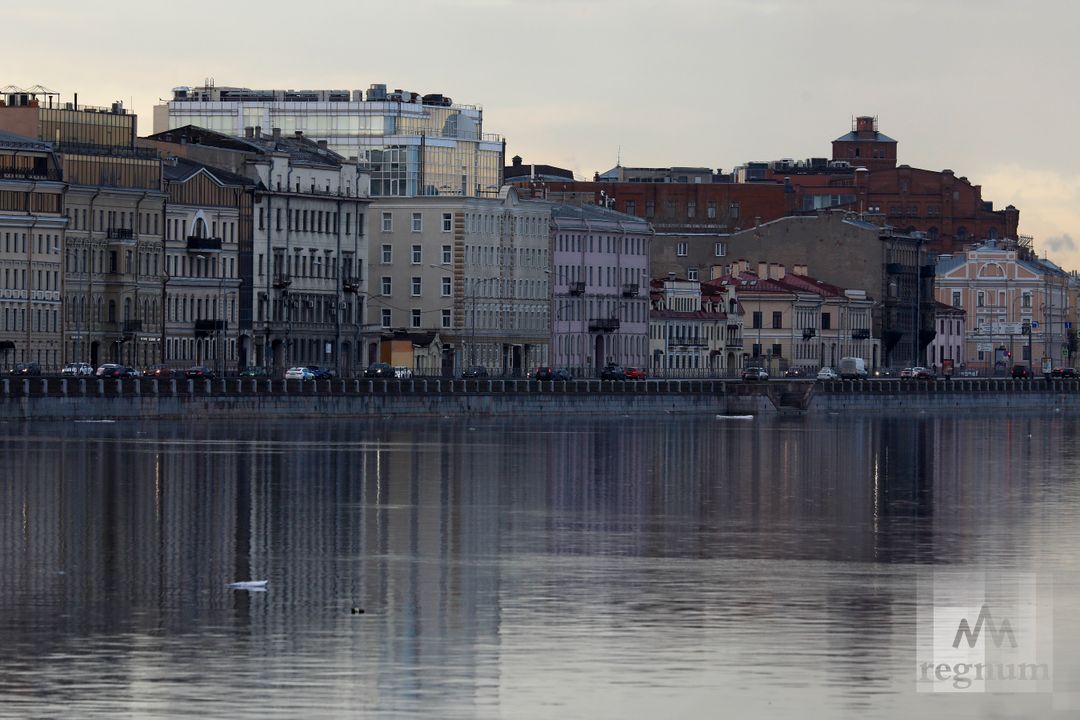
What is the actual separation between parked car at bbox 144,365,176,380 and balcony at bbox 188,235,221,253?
704cm

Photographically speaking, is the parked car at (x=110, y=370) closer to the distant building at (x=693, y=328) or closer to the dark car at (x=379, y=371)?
the dark car at (x=379, y=371)

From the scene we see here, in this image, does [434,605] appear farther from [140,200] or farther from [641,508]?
[140,200]

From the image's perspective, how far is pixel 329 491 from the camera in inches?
2562

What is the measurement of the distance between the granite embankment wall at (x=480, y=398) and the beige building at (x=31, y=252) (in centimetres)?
1468

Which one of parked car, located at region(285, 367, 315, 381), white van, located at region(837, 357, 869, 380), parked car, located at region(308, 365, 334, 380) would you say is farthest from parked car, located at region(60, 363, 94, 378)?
white van, located at region(837, 357, 869, 380)

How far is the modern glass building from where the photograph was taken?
166000 mm

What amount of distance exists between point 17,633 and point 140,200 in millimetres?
96388

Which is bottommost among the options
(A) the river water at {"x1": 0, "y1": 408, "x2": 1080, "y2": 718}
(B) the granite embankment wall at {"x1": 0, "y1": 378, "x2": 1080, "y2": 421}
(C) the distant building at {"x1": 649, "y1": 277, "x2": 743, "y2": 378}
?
(A) the river water at {"x1": 0, "y1": 408, "x2": 1080, "y2": 718}

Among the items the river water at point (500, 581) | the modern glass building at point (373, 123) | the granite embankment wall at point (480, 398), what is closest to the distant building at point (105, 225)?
the granite embankment wall at point (480, 398)

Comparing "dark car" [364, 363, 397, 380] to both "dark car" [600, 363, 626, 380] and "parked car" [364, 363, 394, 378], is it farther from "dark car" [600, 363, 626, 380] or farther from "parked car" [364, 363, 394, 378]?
"dark car" [600, 363, 626, 380]

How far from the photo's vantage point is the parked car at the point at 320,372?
125506mm

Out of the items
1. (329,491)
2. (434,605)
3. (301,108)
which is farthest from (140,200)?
(434,605)

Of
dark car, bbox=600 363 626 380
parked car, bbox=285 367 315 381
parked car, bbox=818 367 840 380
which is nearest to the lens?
parked car, bbox=285 367 315 381

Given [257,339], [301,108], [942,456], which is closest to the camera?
[942,456]
